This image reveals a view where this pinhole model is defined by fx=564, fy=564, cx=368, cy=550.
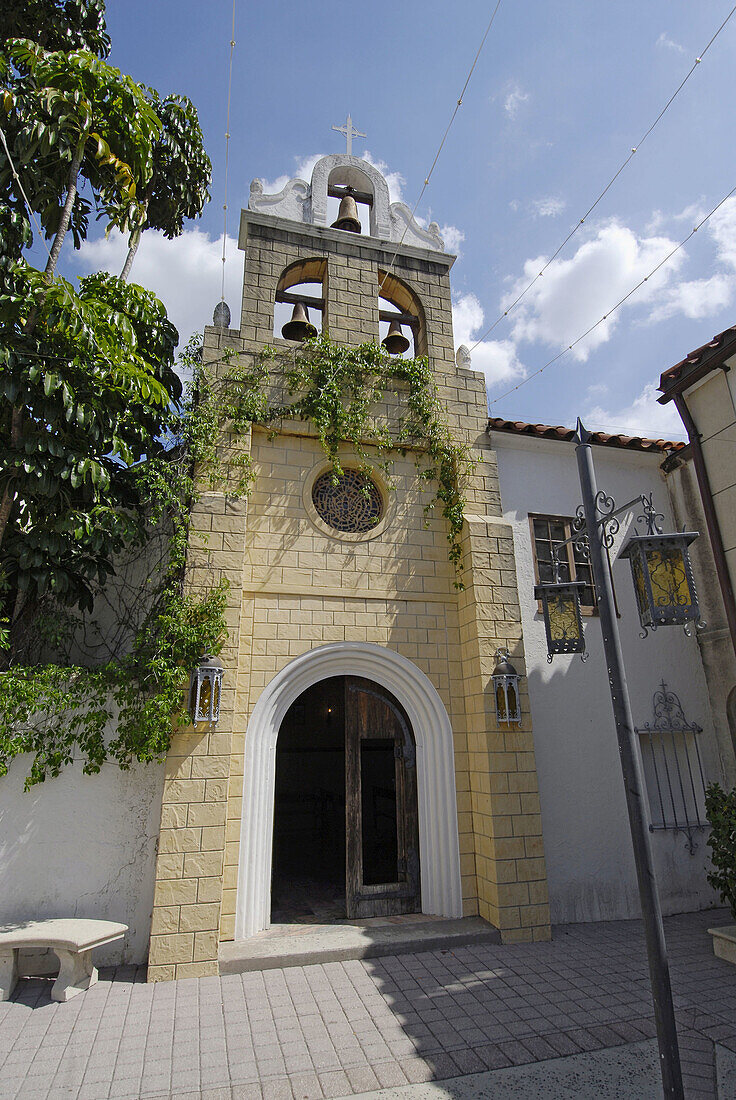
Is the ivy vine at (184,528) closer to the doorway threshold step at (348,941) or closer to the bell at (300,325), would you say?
the bell at (300,325)

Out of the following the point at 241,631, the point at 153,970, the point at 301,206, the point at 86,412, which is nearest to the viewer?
the point at 153,970

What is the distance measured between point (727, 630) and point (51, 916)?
28.6ft

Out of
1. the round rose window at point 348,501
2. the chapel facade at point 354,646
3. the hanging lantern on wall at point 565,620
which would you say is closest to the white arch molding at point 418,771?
the chapel facade at point 354,646

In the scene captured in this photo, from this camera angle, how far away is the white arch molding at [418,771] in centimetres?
600

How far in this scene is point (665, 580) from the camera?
399cm

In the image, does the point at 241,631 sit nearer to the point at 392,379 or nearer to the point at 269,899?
the point at 269,899

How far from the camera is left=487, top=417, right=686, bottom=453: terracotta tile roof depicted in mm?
8148

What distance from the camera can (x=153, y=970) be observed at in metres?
5.12

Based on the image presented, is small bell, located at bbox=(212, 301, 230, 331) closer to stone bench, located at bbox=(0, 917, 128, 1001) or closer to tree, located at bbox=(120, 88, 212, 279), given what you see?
tree, located at bbox=(120, 88, 212, 279)

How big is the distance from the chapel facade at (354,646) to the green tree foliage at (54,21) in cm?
271

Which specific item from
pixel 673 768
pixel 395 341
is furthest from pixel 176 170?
pixel 673 768

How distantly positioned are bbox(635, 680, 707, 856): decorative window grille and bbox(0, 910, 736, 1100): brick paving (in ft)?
6.22

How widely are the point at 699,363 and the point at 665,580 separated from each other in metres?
5.18

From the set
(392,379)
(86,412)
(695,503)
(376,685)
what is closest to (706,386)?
(695,503)
